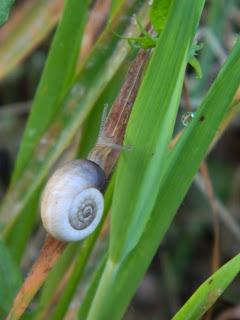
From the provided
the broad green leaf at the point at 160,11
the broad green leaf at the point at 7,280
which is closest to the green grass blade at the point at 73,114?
the broad green leaf at the point at 7,280

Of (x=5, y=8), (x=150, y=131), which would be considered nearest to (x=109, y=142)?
(x=150, y=131)

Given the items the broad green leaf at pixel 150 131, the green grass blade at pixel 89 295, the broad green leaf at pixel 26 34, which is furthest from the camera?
the broad green leaf at pixel 26 34

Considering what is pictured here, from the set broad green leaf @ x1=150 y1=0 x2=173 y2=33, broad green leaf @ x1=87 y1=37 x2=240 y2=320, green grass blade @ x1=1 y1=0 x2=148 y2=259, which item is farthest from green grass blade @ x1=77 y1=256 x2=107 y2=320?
broad green leaf @ x1=150 y1=0 x2=173 y2=33

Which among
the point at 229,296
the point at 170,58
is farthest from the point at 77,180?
the point at 229,296

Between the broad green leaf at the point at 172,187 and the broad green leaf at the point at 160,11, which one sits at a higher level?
the broad green leaf at the point at 160,11

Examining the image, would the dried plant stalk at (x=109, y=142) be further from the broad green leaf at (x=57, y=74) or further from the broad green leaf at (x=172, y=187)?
the broad green leaf at (x=57, y=74)

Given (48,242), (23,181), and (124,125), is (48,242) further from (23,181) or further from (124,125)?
(23,181)
